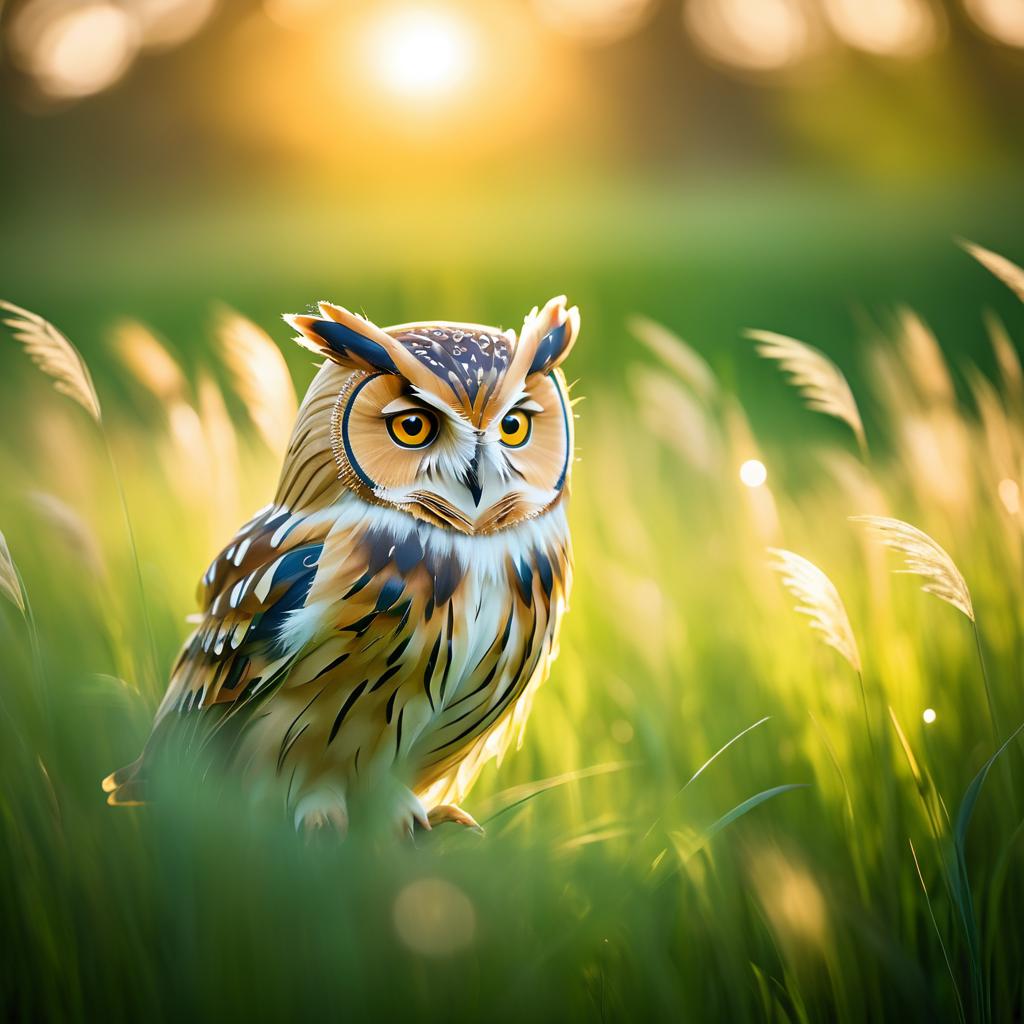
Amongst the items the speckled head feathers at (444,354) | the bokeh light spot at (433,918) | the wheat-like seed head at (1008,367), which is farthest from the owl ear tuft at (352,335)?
the wheat-like seed head at (1008,367)

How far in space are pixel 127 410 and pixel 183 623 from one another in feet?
1.05

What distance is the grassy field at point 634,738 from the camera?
75 cm

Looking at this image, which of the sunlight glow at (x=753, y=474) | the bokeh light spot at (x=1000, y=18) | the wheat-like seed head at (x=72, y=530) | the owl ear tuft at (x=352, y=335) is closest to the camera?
the owl ear tuft at (x=352, y=335)

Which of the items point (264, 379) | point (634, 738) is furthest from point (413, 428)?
point (634, 738)

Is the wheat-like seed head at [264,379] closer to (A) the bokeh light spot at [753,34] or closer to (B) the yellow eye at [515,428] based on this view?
(B) the yellow eye at [515,428]

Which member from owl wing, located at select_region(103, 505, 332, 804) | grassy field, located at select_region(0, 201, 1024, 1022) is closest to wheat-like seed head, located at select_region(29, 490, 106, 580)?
grassy field, located at select_region(0, 201, 1024, 1022)

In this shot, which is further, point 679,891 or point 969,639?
point 969,639

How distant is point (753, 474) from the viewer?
103 cm

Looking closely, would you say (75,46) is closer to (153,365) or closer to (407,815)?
(153,365)

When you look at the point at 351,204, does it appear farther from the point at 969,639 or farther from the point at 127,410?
the point at 969,639

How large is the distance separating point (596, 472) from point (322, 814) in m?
0.64

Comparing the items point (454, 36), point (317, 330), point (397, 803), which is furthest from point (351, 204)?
point (397, 803)

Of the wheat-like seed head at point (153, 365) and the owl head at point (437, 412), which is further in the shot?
the wheat-like seed head at point (153, 365)

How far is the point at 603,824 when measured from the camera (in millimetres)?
920
